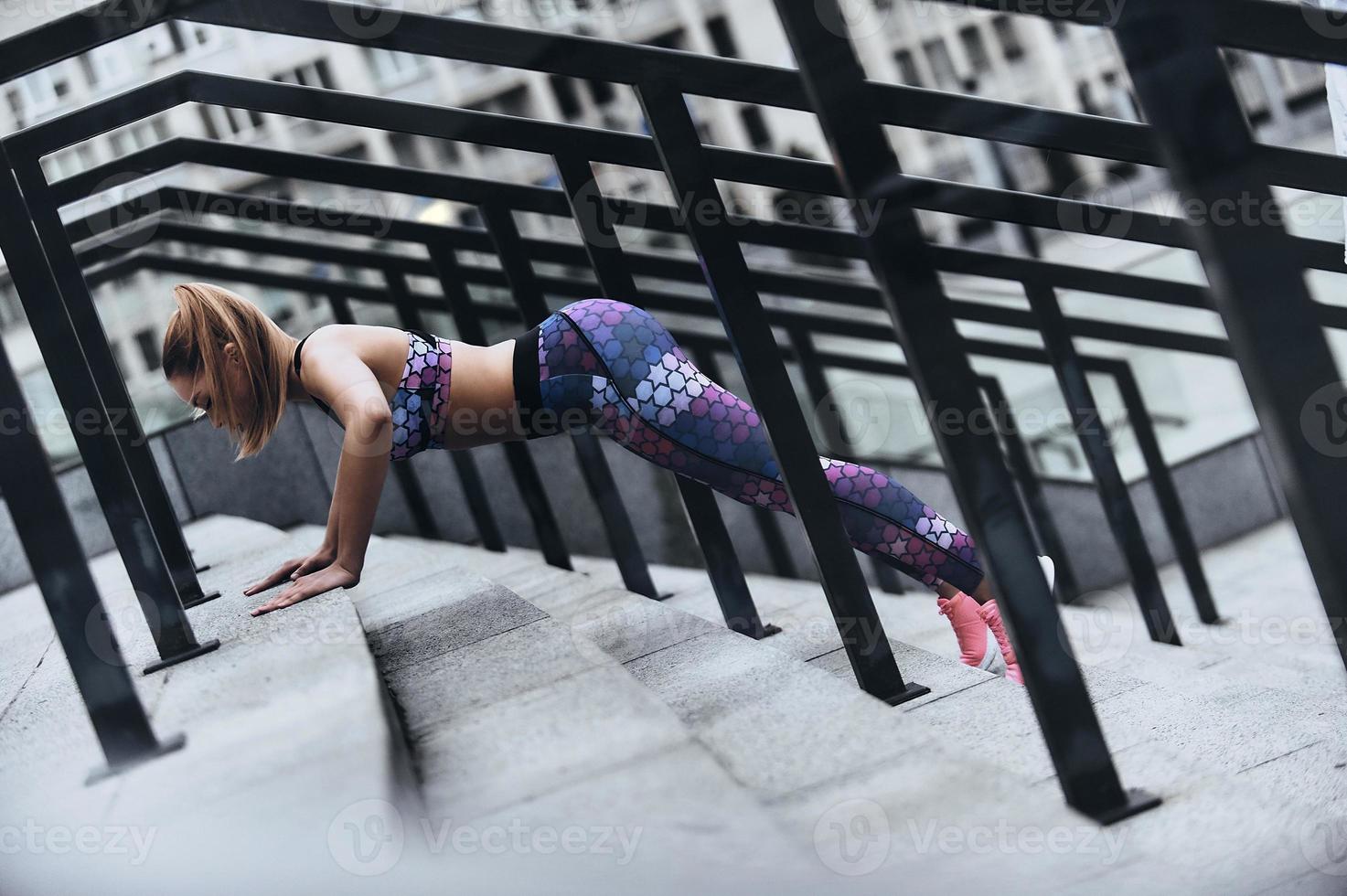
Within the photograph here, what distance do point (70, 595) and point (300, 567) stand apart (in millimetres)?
1241

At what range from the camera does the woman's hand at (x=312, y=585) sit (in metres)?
3.07

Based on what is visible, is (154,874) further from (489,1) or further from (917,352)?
(489,1)

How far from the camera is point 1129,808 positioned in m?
2.03

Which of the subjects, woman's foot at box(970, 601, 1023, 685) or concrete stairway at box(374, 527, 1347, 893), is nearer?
concrete stairway at box(374, 527, 1347, 893)

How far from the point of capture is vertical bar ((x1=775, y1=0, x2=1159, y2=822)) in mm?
2018

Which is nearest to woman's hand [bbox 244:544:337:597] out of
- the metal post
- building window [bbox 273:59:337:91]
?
the metal post

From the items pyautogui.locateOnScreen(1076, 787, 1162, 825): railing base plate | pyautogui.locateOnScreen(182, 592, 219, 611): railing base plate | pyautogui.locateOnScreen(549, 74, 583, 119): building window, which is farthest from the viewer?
pyautogui.locateOnScreen(549, 74, 583, 119): building window

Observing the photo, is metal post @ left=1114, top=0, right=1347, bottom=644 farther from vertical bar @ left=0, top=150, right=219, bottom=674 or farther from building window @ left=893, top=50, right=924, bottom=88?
building window @ left=893, top=50, right=924, bottom=88

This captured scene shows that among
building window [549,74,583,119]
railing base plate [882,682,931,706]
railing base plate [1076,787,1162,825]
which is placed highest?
building window [549,74,583,119]

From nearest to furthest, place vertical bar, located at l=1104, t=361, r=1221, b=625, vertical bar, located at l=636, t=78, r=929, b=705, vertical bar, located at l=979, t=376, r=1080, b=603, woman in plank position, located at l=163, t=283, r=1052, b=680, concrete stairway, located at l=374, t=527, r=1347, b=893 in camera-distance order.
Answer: concrete stairway, located at l=374, t=527, r=1347, b=893
vertical bar, located at l=636, t=78, r=929, b=705
woman in plank position, located at l=163, t=283, r=1052, b=680
vertical bar, located at l=1104, t=361, r=1221, b=625
vertical bar, located at l=979, t=376, r=1080, b=603

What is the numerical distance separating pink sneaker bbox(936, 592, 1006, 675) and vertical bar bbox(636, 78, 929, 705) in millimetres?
384

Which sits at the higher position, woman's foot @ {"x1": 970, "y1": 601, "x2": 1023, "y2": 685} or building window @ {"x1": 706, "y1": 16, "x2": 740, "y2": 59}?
building window @ {"x1": 706, "y1": 16, "x2": 740, "y2": 59}

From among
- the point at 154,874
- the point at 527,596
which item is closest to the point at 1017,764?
the point at 154,874

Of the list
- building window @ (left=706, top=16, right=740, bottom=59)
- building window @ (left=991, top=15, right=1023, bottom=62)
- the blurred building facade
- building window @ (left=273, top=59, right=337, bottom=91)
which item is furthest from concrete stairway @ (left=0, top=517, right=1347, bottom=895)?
building window @ (left=991, top=15, right=1023, bottom=62)
